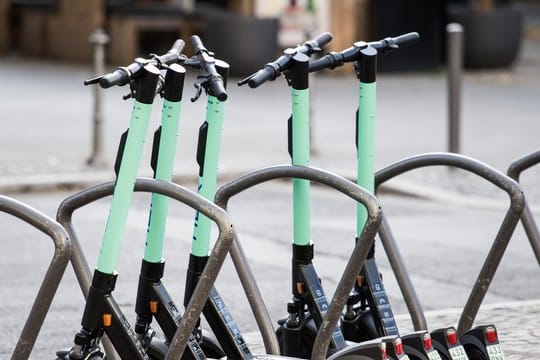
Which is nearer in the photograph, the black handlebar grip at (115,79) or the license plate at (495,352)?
the black handlebar grip at (115,79)

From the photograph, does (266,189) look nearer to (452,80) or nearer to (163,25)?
(452,80)

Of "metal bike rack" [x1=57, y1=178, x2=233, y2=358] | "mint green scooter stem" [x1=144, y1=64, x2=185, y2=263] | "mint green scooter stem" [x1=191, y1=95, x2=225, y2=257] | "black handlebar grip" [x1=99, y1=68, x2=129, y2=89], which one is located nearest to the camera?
"black handlebar grip" [x1=99, y1=68, x2=129, y2=89]

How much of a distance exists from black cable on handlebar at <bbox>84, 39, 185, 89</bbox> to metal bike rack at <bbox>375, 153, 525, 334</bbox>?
1.04 meters

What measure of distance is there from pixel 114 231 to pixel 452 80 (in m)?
7.96

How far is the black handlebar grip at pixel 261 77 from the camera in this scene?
483 centimetres

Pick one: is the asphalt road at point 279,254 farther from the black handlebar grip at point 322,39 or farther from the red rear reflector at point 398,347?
the black handlebar grip at point 322,39

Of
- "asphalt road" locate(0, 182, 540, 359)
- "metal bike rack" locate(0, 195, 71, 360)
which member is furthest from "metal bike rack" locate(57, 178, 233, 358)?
"asphalt road" locate(0, 182, 540, 359)

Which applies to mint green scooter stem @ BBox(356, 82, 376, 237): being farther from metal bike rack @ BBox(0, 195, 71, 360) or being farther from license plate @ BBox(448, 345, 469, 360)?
metal bike rack @ BBox(0, 195, 71, 360)

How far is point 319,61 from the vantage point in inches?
207

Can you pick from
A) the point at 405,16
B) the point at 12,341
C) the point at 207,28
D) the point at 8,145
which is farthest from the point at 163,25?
the point at 12,341

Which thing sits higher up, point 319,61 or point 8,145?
point 319,61

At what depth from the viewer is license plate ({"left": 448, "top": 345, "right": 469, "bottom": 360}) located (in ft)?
16.3

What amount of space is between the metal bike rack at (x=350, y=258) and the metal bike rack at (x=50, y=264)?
2.58ft

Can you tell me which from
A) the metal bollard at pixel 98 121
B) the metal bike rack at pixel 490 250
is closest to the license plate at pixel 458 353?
the metal bike rack at pixel 490 250
